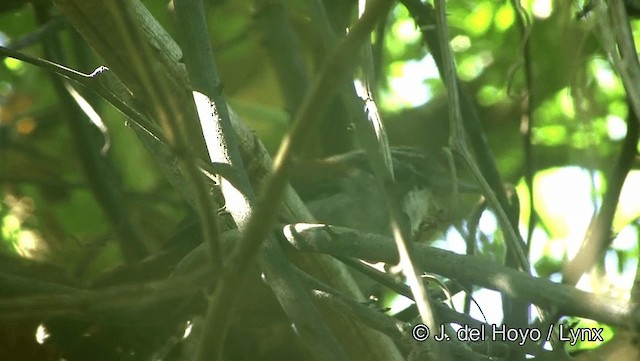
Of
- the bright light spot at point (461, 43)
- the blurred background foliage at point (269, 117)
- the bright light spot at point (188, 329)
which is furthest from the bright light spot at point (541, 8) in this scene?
the bright light spot at point (188, 329)

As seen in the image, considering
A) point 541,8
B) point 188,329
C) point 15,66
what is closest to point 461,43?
point 541,8

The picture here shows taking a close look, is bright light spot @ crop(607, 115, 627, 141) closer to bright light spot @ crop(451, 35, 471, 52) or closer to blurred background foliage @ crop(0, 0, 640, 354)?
blurred background foliage @ crop(0, 0, 640, 354)

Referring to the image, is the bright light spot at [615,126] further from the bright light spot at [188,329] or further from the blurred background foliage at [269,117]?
the bright light spot at [188,329]

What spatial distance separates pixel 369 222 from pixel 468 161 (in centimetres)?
144

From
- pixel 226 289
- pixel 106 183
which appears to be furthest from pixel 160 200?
pixel 226 289

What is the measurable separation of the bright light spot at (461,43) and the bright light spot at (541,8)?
364mm

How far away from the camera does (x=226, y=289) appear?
1.15 metres

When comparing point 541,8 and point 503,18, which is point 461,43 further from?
point 541,8

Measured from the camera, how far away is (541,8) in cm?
303

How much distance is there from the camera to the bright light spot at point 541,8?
2.98m

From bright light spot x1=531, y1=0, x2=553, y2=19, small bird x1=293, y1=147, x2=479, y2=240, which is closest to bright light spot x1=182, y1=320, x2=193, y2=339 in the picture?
small bird x1=293, y1=147, x2=479, y2=240

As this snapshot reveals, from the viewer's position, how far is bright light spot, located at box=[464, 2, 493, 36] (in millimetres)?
3256

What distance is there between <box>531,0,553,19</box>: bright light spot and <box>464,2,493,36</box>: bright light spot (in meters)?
0.25

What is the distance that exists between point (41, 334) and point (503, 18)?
77.7 inches
